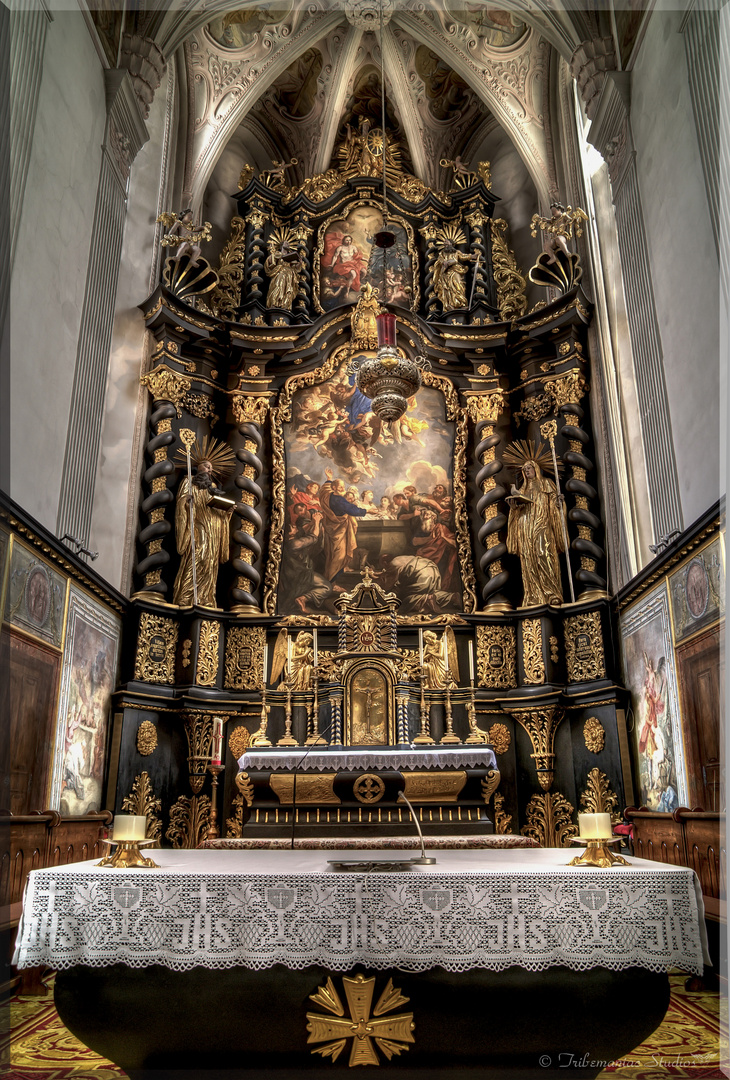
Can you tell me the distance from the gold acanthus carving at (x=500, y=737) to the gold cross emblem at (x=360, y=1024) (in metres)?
7.03

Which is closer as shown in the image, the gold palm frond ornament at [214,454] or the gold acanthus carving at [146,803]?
the gold acanthus carving at [146,803]

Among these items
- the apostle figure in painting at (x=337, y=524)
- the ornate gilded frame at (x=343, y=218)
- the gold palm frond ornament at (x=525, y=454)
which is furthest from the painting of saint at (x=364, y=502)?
the ornate gilded frame at (x=343, y=218)

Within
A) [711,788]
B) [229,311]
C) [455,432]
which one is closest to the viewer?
[711,788]

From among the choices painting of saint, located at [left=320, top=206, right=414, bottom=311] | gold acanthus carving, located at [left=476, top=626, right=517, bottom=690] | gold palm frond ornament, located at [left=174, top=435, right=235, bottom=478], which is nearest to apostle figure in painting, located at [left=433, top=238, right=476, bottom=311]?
painting of saint, located at [left=320, top=206, right=414, bottom=311]

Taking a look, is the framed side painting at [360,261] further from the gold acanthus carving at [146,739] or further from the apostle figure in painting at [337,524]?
the gold acanthus carving at [146,739]

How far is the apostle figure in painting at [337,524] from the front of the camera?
1142 centimetres

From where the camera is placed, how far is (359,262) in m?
13.6

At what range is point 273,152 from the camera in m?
15.0

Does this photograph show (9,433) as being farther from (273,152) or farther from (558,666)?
(273,152)

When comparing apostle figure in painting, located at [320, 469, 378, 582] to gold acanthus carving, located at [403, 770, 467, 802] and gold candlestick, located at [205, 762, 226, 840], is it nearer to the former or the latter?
gold candlestick, located at [205, 762, 226, 840]

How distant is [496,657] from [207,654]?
386cm

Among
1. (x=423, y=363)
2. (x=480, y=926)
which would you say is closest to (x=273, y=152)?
(x=423, y=363)

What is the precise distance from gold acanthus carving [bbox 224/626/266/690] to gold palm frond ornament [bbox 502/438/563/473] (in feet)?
14.2

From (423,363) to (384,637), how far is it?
4.43 meters
